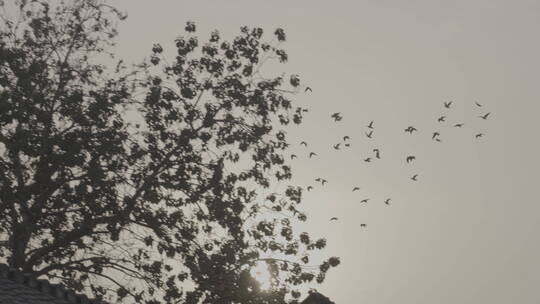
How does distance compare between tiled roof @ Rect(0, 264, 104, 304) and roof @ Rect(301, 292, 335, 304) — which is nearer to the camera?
tiled roof @ Rect(0, 264, 104, 304)

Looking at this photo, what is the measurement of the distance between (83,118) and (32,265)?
505cm

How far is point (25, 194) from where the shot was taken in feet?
82.5

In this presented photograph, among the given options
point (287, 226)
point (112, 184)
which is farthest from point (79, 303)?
point (287, 226)

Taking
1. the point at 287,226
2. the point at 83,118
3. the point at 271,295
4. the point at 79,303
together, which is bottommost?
the point at 79,303

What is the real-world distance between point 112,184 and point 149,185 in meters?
1.12

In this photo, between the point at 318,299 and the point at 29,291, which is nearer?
the point at 29,291

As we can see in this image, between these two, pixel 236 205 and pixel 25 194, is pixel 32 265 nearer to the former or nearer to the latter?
pixel 25 194

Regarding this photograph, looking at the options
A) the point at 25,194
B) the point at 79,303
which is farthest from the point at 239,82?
the point at 79,303

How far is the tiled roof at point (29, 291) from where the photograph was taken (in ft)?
46.0

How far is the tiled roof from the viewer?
46.0 ft

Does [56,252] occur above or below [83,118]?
below

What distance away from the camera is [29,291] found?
14805mm

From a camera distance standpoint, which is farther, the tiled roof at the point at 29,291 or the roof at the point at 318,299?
the roof at the point at 318,299

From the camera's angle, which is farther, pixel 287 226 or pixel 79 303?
pixel 287 226
